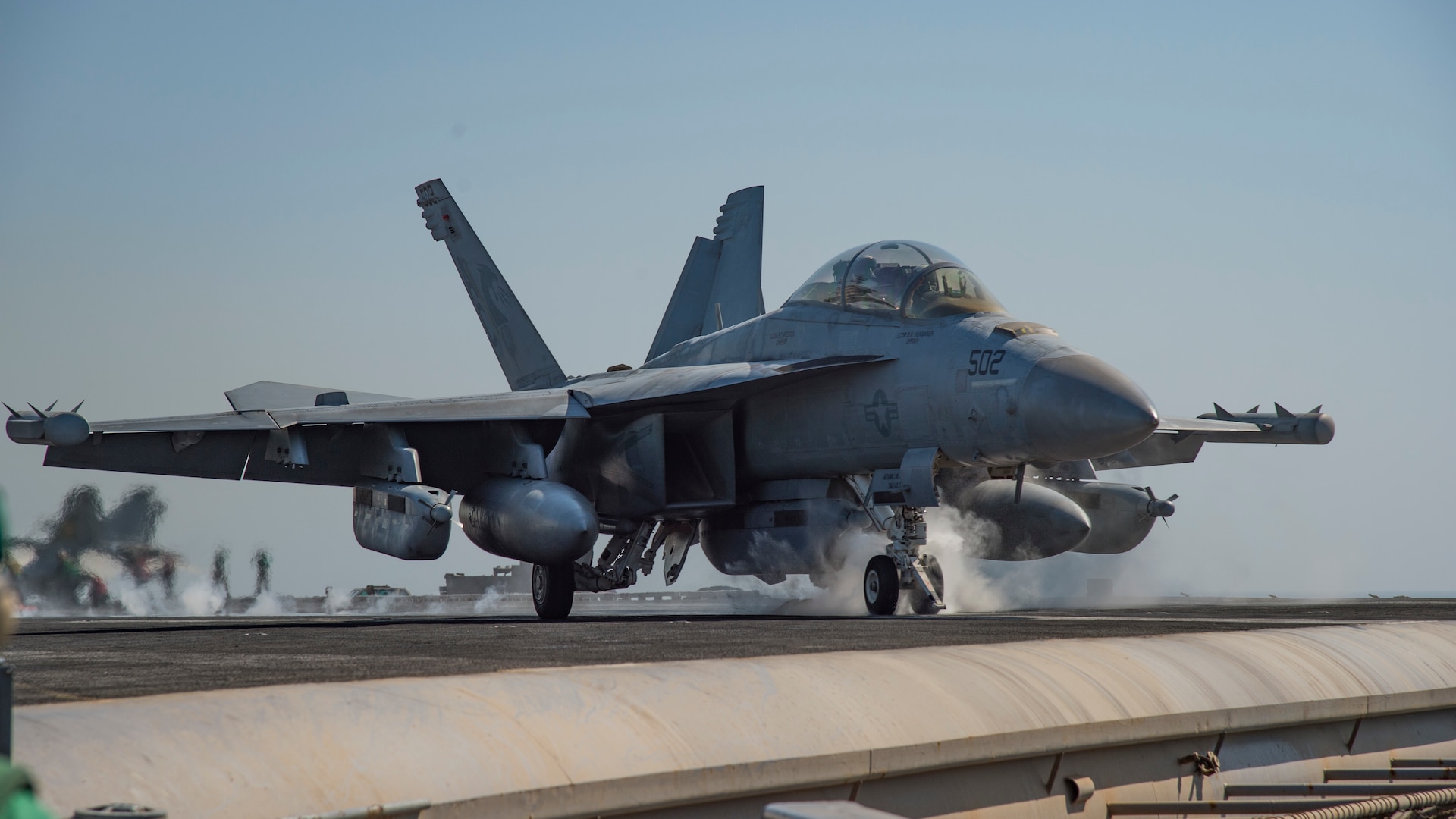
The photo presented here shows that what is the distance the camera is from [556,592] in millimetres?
13898

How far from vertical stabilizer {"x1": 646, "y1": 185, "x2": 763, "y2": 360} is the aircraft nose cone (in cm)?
855

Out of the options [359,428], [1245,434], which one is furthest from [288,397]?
[1245,434]

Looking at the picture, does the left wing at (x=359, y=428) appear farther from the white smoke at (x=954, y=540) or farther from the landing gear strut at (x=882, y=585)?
the white smoke at (x=954, y=540)

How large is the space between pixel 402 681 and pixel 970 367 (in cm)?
837

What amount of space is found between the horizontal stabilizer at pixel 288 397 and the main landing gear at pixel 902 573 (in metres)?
6.29

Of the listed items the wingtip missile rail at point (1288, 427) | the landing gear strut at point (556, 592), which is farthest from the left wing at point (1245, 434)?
the landing gear strut at point (556, 592)

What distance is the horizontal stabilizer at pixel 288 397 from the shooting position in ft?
48.6

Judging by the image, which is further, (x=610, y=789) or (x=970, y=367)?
(x=970, y=367)

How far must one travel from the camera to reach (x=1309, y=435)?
664 inches

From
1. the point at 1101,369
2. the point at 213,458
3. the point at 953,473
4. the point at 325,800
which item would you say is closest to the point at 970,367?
the point at 1101,369

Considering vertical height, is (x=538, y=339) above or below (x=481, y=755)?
above

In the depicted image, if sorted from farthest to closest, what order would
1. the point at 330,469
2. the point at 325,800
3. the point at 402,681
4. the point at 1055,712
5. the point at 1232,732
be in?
the point at 330,469
the point at 1232,732
the point at 1055,712
the point at 402,681
the point at 325,800

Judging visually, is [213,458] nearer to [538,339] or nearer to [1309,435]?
[538,339]

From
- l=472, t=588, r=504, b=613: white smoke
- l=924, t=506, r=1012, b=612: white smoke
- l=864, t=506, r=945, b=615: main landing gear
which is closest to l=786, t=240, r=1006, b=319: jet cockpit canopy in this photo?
l=864, t=506, r=945, b=615: main landing gear
